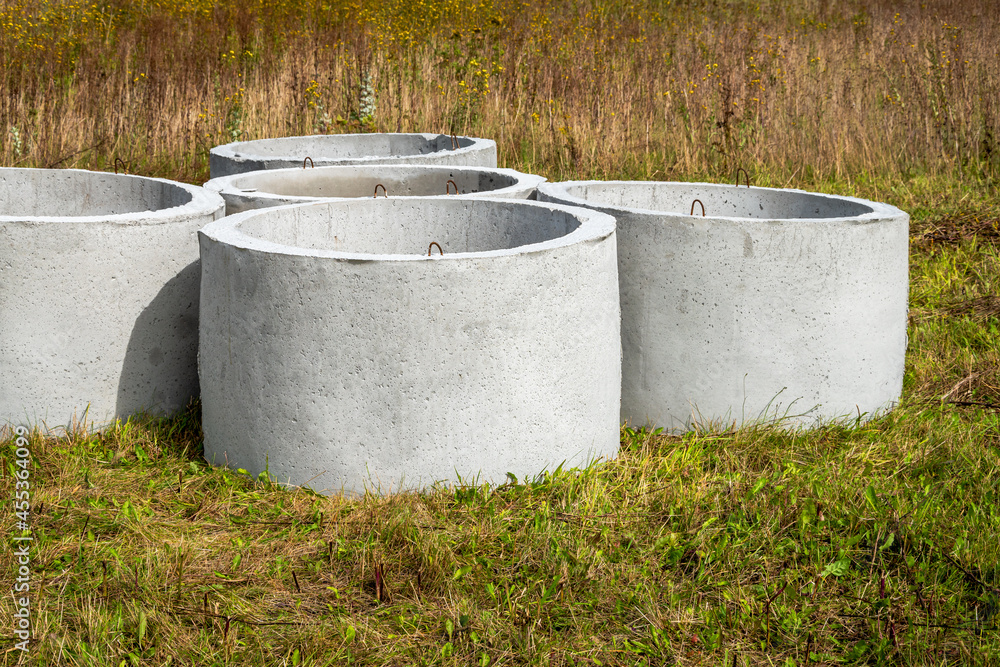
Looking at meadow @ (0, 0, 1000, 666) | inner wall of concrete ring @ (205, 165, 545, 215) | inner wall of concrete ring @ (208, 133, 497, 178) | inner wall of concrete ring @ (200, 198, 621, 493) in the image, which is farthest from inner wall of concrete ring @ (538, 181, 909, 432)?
inner wall of concrete ring @ (208, 133, 497, 178)

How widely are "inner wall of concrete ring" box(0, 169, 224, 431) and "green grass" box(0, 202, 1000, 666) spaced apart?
0.54 feet

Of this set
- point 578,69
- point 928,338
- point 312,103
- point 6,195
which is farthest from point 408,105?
point 928,338

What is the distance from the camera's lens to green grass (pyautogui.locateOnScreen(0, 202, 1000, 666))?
7.50ft

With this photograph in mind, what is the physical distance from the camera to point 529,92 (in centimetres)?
772

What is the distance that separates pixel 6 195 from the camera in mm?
4473

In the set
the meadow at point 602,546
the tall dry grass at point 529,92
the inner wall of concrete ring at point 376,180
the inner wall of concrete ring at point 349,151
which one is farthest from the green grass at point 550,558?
the tall dry grass at point 529,92

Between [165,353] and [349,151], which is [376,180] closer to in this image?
[349,151]

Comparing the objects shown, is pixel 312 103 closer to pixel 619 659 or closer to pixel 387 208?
pixel 387 208

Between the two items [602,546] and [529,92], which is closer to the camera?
[602,546]

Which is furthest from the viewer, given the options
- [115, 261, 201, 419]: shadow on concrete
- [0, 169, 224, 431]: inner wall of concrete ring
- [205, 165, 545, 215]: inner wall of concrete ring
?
[205, 165, 545, 215]: inner wall of concrete ring

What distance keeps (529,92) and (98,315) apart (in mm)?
4996

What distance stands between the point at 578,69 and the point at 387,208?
4.32 meters

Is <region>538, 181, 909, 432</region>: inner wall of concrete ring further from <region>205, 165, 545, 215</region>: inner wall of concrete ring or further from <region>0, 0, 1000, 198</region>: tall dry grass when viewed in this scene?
<region>0, 0, 1000, 198</region>: tall dry grass

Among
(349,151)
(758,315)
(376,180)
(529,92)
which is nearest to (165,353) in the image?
(376,180)
